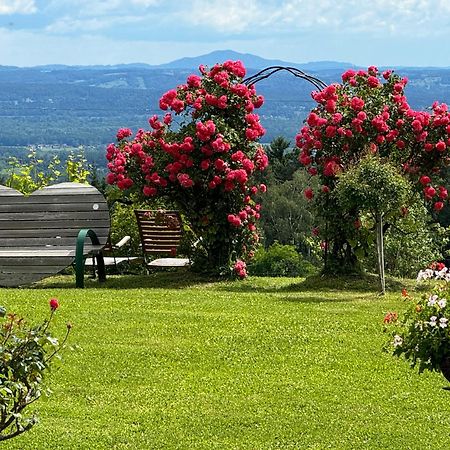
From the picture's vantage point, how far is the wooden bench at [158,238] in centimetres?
1371

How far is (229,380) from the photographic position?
7.36 m

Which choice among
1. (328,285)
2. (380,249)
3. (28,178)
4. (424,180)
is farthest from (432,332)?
(28,178)

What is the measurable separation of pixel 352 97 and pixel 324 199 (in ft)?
4.94

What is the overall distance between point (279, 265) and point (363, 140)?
529 cm

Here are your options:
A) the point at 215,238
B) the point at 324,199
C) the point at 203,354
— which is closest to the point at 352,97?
the point at 324,199

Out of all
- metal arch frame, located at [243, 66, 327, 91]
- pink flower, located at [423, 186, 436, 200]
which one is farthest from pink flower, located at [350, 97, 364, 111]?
pink flower, located at [423, 186, 436, 200]

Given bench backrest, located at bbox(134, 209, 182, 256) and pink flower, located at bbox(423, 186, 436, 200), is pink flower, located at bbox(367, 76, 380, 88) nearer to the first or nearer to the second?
pink flower, located at bbox(423, 186, 436, 200)

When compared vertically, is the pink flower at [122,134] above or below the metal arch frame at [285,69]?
below

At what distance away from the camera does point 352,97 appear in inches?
519

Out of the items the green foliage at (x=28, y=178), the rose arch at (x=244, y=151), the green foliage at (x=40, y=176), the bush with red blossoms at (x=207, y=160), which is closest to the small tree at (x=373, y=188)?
the rose arch at (x=244, y=151)

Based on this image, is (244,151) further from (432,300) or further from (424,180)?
(432,300)

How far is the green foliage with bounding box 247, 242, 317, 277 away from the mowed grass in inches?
249

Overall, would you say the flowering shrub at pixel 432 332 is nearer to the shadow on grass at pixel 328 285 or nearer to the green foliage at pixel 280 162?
the shadow on grass at pixel 328 285

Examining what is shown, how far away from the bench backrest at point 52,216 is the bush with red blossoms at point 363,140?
2.95m
